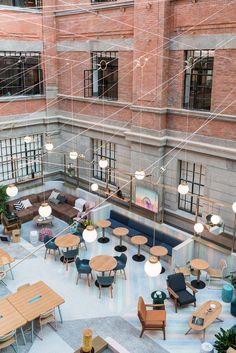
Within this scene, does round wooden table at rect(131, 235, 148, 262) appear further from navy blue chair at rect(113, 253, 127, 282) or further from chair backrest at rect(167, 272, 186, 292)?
chair backrest at rect(167, 272, 186, 292)

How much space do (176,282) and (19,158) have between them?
10.2 meters

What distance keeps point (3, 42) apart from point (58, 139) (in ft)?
18.4

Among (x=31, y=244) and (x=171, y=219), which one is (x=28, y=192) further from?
(x=171, y=219)

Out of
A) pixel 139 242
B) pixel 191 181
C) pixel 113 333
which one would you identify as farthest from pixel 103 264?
pixel 191 181

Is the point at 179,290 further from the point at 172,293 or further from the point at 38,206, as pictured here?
the point at 38,206

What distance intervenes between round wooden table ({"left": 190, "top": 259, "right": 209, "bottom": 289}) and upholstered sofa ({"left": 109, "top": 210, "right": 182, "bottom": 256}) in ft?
4.11

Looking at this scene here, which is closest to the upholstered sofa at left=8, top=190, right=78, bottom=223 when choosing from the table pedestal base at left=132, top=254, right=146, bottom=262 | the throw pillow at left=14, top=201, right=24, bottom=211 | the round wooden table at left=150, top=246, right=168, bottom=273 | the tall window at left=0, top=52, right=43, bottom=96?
the throw pillow at left=14, top=201, right=24, bottom=211

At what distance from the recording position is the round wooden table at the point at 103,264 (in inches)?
544

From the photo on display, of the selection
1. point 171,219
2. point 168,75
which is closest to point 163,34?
point 168,75

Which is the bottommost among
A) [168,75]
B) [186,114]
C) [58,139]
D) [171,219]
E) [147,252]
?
[147,252]

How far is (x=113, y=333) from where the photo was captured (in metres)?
12.0

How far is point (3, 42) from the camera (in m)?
18.3

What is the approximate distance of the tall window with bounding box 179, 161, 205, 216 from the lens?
610 inches

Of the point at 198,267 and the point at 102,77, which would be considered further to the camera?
the point at 102,77
